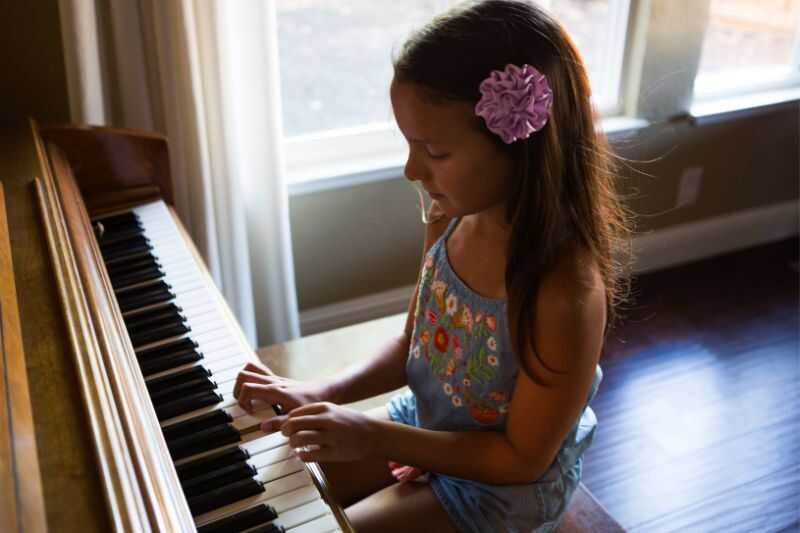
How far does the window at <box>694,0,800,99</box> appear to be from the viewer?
2666 millimetres

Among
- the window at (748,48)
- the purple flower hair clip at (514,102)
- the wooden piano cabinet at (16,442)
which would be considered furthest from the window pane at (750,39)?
the wooden piano cabinet at (16,442)

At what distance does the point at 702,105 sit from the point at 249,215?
1605 millimetres

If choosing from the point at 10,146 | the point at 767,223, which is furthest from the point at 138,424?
the point at 767,223

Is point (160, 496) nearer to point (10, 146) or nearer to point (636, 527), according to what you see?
point (10, 146)

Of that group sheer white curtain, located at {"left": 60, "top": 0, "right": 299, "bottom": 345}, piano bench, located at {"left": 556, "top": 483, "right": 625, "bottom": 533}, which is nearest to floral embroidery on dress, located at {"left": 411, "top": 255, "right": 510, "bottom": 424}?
piano bench, located at {"left": 556, "top": 483, "right": 625, "bottom": 533}

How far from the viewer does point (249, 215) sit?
204 cm

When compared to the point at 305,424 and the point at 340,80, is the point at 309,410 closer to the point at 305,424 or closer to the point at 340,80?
the point at 305,424

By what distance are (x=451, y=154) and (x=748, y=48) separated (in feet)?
7.35

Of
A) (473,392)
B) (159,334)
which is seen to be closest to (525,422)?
(473,392)

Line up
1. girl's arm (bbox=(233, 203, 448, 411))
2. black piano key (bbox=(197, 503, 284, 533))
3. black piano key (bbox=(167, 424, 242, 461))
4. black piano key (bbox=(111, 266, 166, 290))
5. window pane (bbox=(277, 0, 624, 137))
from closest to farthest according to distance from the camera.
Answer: black piano key (bbox=(197, 503, 284, 533)), black piano key (bbox=(167, 424, 242, 461)), girl's arm (bbox=(233, 203, 448, 411)), black piano key (bbox=(111, 266, 166, 290)), window pane (bbox=(277, 0, 624, 137))

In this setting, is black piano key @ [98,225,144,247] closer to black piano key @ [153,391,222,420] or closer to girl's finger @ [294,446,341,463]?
black piano key @ [153,391,222,420]

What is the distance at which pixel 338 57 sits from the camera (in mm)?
2193

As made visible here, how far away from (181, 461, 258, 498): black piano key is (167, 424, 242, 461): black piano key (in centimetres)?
4

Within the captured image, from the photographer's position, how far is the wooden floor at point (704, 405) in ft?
6.07
